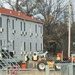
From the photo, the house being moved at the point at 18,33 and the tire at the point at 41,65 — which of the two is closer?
the tire at the point at 41,65

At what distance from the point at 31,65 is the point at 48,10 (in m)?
43.2

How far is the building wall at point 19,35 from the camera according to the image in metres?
54.8

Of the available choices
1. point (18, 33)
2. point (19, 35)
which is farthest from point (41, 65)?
point (19, 35)

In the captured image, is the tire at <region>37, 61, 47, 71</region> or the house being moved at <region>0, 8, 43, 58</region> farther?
the house being moved at <region>0, 8, 43, 58</region>

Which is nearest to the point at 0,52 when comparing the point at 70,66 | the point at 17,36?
the point at 17,36

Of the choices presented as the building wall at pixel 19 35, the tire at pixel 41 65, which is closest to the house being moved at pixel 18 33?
the building wall at pixel 19 35

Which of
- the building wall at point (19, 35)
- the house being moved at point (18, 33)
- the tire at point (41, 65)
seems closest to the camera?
the tire at point (41, 65)

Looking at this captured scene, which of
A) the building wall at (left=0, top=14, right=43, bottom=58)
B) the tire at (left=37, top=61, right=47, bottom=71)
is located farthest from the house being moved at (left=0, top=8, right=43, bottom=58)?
the tire at (left=37, top=61, right=47, bottom=71)

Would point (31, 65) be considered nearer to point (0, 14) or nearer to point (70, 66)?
point (0, 14)

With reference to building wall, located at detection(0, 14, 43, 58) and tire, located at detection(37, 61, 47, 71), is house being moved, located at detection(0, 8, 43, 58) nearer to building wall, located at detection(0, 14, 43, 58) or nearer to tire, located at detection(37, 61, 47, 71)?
building wall, located at detection(0, 14, 43, 58)

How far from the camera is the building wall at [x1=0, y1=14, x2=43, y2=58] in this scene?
5484 centimetres

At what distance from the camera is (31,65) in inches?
1813

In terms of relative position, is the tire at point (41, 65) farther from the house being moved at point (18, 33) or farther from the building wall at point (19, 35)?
the building wall at point (19, 35)

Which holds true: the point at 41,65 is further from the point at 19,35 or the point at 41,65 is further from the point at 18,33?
the point at 19,35
